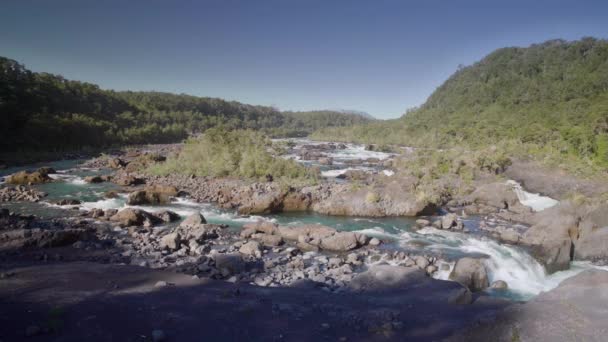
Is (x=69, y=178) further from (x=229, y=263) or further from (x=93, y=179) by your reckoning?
(x=229, y=263)

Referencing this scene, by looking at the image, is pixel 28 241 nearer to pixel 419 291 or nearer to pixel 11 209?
pixel 11 209

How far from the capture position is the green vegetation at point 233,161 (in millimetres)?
25047

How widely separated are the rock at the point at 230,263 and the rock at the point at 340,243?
374cm

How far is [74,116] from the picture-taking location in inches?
1934

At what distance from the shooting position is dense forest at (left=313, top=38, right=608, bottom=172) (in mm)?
36344

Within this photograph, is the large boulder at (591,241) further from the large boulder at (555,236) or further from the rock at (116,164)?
the rock at (116,164)

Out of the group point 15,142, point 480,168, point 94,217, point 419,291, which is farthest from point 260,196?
point 15,142

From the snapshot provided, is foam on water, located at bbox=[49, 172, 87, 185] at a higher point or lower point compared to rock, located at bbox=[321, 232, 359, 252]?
higher

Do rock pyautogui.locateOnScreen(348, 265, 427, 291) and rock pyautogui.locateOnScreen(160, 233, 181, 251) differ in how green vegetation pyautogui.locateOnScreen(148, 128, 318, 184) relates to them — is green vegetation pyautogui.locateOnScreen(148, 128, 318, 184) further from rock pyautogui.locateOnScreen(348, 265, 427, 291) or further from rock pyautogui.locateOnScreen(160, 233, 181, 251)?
rock pyautogui.locateOnScreen(348, 265, 427, 291)

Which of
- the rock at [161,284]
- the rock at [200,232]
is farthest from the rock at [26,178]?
the rock at [161,284]

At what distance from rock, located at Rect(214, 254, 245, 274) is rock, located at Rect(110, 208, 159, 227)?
625 centimetres

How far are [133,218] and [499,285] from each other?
14.5 m

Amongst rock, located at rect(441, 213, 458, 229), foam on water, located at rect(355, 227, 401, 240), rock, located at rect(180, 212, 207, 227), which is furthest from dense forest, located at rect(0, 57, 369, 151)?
rock, located at rect(441, 213, 458, 229)

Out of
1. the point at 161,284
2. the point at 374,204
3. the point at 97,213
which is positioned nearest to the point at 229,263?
the point at 161,284
